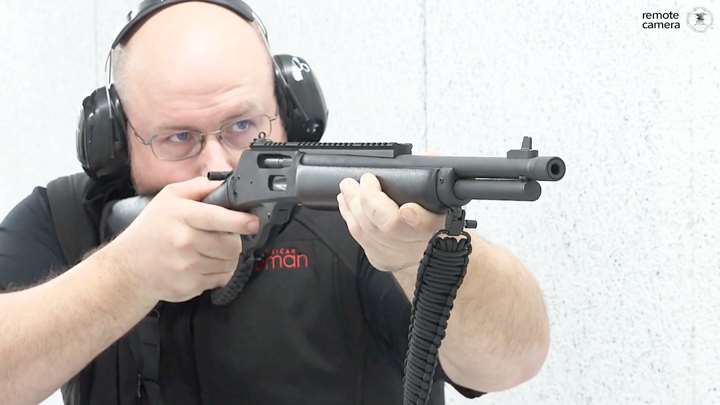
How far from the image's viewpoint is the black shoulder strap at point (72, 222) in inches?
54.2

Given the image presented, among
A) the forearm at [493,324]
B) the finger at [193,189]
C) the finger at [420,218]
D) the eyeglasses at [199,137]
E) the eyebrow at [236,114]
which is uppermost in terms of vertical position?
the eyebrow at [236,114]

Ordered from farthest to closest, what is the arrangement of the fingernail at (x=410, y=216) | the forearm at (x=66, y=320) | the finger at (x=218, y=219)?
the forearm at (x=66, y=320) < the finger at (x=218, y=219) < the fingernail at (x=410, y=216)

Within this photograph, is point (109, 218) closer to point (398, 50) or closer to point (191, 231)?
point (191, 231)

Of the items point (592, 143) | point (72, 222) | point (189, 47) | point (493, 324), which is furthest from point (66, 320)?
point (592, 143)

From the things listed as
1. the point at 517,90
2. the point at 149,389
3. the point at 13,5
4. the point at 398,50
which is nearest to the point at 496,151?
the point at 517,90

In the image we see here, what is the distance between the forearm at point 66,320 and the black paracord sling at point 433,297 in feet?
1.25

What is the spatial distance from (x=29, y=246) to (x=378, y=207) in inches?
29.2

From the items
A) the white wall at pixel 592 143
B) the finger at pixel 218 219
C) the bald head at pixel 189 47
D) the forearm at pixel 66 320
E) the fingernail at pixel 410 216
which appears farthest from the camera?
the white wall at pixel 592 143

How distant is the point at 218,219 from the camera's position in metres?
1.01

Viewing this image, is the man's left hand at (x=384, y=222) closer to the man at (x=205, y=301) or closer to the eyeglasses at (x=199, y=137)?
the man at (x=205, y=301)

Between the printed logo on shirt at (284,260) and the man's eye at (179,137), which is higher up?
the man's eye at (179,137)

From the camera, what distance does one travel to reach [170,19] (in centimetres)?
130

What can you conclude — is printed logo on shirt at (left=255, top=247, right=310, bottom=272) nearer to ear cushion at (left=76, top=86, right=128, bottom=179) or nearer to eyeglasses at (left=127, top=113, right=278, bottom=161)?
eyeglasses at (left=127, top=113, right=278, bottom=161)

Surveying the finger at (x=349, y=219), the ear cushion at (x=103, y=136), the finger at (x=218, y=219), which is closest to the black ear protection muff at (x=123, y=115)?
the ear cushion at (x=103, y=136)
